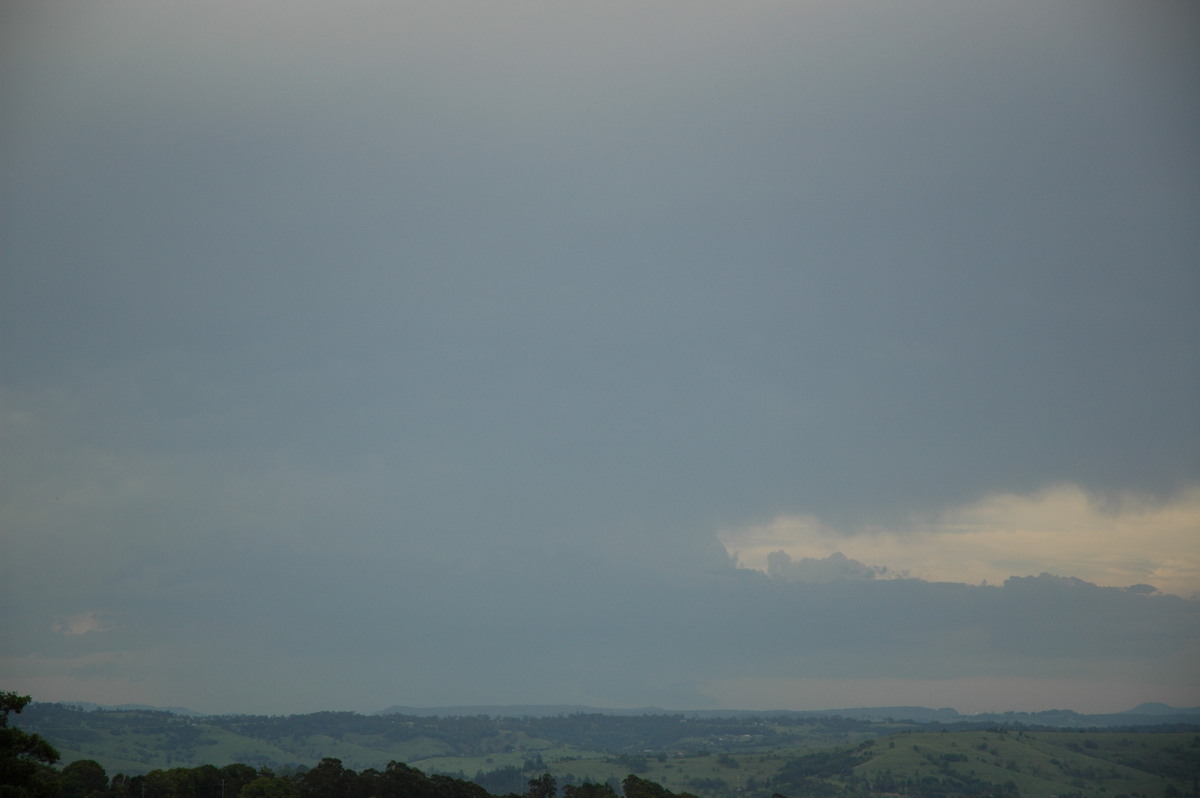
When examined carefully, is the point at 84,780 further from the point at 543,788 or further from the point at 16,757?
the point at 16,757

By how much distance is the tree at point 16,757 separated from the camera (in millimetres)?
58562

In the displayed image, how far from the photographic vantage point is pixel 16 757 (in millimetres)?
60750

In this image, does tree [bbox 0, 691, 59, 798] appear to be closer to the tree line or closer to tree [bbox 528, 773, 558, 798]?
the tree line

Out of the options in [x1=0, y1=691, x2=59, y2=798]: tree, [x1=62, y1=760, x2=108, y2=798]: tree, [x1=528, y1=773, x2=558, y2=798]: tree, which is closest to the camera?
[x1=0, y1=691, x2=59, y2=798]: tree

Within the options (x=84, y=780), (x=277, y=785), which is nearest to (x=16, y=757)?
(x=277, y=785)

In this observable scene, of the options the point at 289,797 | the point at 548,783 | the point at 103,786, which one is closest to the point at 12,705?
the point at 289,797

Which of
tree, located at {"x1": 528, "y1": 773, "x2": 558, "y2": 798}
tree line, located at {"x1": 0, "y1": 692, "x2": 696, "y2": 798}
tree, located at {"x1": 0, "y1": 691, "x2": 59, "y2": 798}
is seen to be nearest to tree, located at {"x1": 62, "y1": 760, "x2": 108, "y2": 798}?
tree line, located at {"x1": 0, "y1": 692, "x2": 696, "y2": 798}

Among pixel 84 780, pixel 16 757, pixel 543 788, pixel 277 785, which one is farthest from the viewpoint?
pixel 543 788

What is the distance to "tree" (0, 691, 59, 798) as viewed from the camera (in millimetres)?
58562

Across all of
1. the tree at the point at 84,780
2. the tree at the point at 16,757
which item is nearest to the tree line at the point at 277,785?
the tree at the point at 84,780

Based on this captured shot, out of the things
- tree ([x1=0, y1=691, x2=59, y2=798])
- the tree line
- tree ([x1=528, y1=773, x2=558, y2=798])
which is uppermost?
tree ([x1=0, y1=691, x2=59, y2=798])

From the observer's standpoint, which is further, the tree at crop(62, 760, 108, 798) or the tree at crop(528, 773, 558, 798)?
the tree at crop(528, 773, 558, 798)

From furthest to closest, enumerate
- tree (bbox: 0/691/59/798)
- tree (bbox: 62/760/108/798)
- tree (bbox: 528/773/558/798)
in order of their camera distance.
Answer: tree (bbox: 528/773/558/798), tree (bbox: 62/760/108/798), tree (bbox: 0/691/59/798)

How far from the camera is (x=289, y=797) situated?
112 meters
